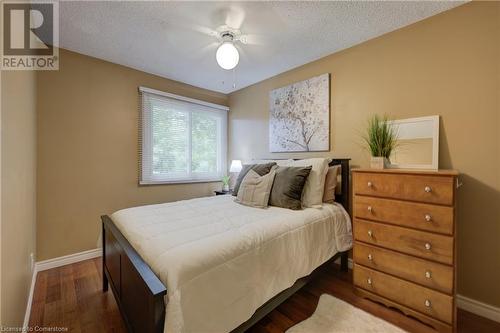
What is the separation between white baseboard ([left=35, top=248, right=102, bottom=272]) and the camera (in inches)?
91.4

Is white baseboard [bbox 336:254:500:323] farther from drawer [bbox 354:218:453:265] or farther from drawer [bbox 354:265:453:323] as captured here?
drawer [bbox 354:218:453:265]

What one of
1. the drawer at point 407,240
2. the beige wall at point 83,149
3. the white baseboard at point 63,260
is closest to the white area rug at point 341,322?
the drawer at point 407,240

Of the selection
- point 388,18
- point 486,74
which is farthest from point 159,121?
point 486,74

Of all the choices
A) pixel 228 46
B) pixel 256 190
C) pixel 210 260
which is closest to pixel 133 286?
pixel 210 260

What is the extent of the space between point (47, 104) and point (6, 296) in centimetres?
214

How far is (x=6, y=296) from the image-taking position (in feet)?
3.45

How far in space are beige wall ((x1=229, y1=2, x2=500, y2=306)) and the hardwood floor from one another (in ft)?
1.94

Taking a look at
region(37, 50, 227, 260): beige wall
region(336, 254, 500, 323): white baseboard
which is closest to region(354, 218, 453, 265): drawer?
region(336, 254, 500, 323): white baseboard

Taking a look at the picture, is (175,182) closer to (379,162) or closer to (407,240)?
(379,162)

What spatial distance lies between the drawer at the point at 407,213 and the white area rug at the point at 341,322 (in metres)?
0.74

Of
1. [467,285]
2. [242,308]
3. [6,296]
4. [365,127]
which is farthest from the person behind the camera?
[365,127]

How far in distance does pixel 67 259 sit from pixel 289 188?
2.67 metres

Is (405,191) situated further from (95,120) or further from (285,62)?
(95,120)

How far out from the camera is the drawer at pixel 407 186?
1466 millimetres
